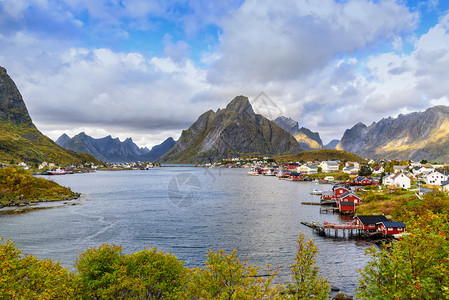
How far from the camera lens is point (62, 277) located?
80.6 feet

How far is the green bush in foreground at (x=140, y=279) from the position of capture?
72.0ft

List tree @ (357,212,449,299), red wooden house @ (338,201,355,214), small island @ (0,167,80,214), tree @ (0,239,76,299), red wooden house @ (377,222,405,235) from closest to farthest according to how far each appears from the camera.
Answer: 1. tree @ (357,212,449,299)
2. tree @ (0,239,76,299)
3. red wooden house @ (377,222,405,235)
4. red wooden house @ (338,201,355,214)
5. small island @ (0,167,80,214)

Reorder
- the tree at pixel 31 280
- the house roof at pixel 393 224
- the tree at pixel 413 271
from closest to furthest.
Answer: the tree at pixel 413 271 < the tree at pixel 31 280 < the house roof at pixel 393 224

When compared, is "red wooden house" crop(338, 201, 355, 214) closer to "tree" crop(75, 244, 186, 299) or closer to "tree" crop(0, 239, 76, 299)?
"tree" crop(75, 244, 186, 299)

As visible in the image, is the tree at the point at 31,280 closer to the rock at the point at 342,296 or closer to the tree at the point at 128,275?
the tree at the point at 128,275

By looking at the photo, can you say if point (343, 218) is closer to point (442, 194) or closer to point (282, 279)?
point (442, 194)

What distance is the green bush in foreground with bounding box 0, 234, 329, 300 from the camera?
2195 centimetres

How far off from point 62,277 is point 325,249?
49587mm

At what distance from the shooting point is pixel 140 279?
2528 cm

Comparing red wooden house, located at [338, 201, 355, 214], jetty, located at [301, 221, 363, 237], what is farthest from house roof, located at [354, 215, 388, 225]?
red wooden house, located at [338, 201, 355, 214]

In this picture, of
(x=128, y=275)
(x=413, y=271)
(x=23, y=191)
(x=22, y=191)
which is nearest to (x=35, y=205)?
(x=22, y=191)

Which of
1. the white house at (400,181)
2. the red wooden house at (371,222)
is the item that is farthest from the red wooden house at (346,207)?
the white house at (400,181)

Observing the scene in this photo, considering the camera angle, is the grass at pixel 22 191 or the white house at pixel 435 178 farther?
the white house at pixel 435 178

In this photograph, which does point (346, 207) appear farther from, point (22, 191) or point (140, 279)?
point (22, 191)
